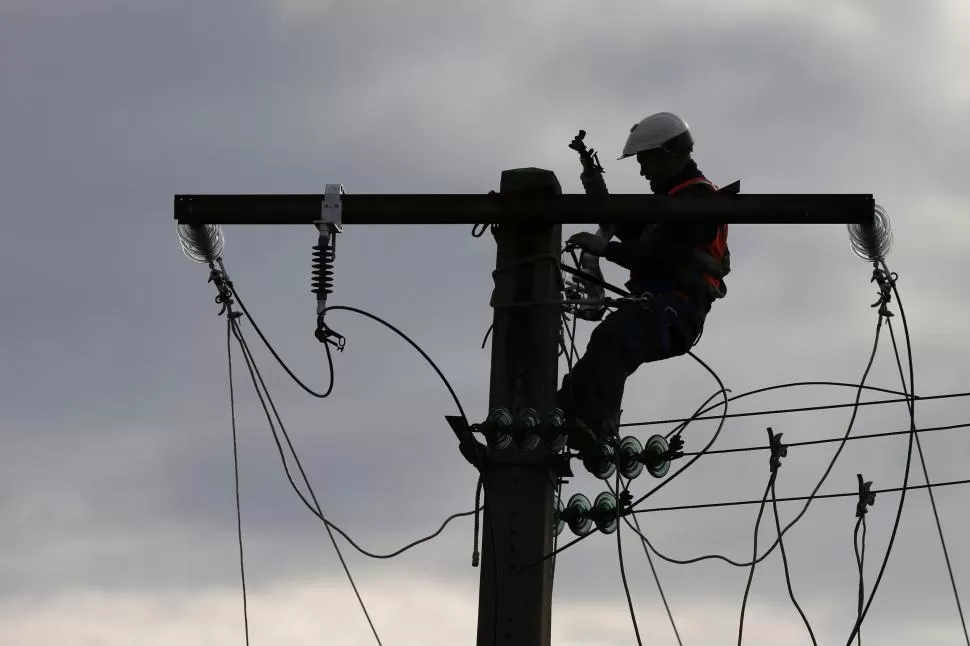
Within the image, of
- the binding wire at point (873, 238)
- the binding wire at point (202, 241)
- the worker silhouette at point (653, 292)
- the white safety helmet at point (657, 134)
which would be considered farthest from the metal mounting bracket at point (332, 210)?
the binding wire at point (873, 238)

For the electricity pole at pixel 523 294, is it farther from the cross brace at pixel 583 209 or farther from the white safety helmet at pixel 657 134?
the white safety helmet at pixel 657 134

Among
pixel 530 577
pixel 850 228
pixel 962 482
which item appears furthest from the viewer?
pixel 962 482

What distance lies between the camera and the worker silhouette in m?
8.32

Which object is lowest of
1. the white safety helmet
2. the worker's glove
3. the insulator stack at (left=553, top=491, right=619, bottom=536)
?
the insulator stack at (left=553, top=491, right=619, bottom=536)

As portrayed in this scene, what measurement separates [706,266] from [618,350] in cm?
66

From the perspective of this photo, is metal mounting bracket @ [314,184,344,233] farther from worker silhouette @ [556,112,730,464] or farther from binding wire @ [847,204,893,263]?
binding wire @ [847,204,893,263]

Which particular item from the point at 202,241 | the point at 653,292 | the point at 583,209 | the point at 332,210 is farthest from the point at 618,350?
the point at 202,241

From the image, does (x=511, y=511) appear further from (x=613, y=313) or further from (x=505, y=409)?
(x=613, y=313)

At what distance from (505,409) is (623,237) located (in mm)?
1456

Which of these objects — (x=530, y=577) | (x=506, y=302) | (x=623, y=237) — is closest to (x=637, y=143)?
(x=623, y=237)

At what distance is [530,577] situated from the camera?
7.96 m

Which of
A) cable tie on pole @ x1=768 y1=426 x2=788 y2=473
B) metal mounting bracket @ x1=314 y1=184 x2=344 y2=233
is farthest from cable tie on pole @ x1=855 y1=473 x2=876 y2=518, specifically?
metal mounting bracket @ x1=314 y1=184 x2=344 y2=233

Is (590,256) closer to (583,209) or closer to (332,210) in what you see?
(583,209)

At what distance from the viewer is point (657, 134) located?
8719mm
